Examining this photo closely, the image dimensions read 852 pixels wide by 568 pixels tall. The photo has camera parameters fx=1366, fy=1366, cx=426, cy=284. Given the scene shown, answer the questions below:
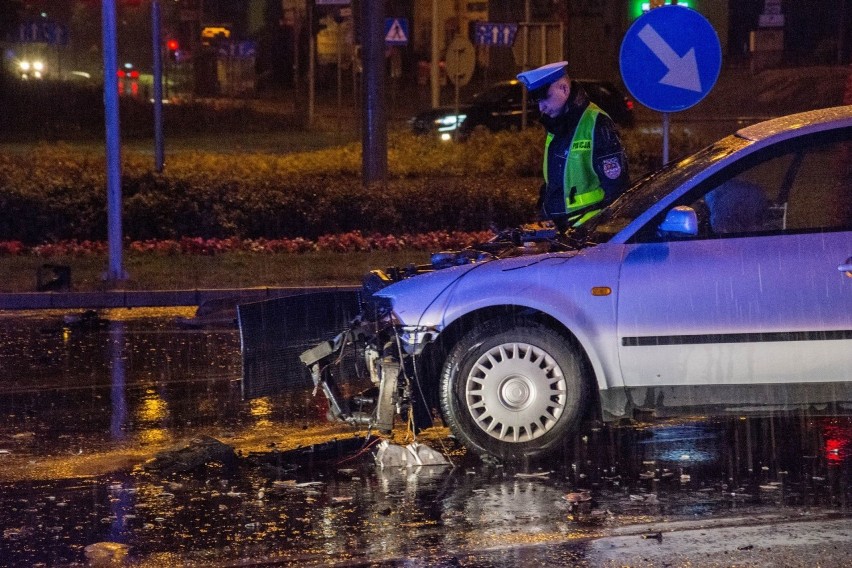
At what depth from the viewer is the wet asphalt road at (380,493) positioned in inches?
214

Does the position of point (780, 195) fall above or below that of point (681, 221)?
above

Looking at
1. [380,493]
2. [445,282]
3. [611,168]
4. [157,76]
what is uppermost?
[157,76]

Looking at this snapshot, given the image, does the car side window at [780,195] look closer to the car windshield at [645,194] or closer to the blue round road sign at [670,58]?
the car windshield at [645,194]

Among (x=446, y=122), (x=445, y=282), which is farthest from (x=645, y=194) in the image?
(x=446, y=122)

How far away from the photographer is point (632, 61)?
10.1m

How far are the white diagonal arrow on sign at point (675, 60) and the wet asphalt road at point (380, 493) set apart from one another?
11.0 ft

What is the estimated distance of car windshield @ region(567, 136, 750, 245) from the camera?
6773 millimetres

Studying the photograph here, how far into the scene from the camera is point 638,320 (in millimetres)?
6543

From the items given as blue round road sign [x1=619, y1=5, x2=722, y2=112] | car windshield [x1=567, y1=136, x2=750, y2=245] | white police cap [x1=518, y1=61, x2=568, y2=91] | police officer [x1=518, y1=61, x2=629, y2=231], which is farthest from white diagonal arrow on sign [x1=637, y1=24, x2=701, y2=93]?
car windshield [x1=567, y1=136, x2=750, y2=245]

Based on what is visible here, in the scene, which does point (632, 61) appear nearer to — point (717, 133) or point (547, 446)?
point (547, 446)

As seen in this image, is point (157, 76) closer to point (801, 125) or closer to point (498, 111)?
point (498, 111)

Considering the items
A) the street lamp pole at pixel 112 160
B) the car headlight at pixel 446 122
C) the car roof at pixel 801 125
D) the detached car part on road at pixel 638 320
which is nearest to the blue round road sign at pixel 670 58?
the car roof at pixel 801 125

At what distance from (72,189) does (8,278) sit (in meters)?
2.40

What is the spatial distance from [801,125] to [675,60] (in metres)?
3.50
